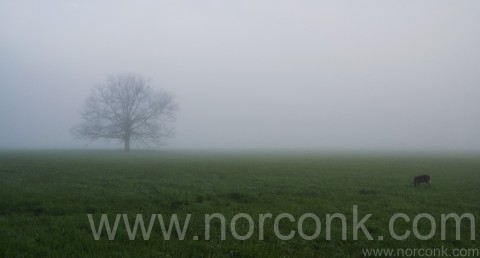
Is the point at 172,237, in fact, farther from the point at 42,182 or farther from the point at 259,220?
the point at 42,182

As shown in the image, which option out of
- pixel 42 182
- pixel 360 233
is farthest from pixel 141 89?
pixel 360 233

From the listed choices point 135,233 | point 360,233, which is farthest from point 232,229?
point 360,233

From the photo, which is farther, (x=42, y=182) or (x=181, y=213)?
(x=42, y=182)

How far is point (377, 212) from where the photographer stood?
12.1 meters

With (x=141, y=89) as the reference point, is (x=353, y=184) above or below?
below

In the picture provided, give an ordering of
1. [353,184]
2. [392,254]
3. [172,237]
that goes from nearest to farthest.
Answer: [392,254] → [172,237] → [353,184]

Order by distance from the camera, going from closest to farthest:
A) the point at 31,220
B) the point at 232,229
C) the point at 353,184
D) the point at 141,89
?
the point at 232,229, the point at 31,220, the point at 353,184, the point at 141,89

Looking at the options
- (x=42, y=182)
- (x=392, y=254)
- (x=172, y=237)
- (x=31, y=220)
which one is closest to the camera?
(x=392, y=254)

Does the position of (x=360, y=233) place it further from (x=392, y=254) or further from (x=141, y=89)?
(x=141, y=89)

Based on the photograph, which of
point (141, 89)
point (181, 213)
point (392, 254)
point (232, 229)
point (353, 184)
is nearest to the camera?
point (392, 254)

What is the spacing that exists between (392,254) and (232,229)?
4082mm

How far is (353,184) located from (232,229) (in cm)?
1209

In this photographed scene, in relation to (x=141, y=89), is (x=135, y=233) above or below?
below

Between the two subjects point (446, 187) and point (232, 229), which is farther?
point (446, 187)
